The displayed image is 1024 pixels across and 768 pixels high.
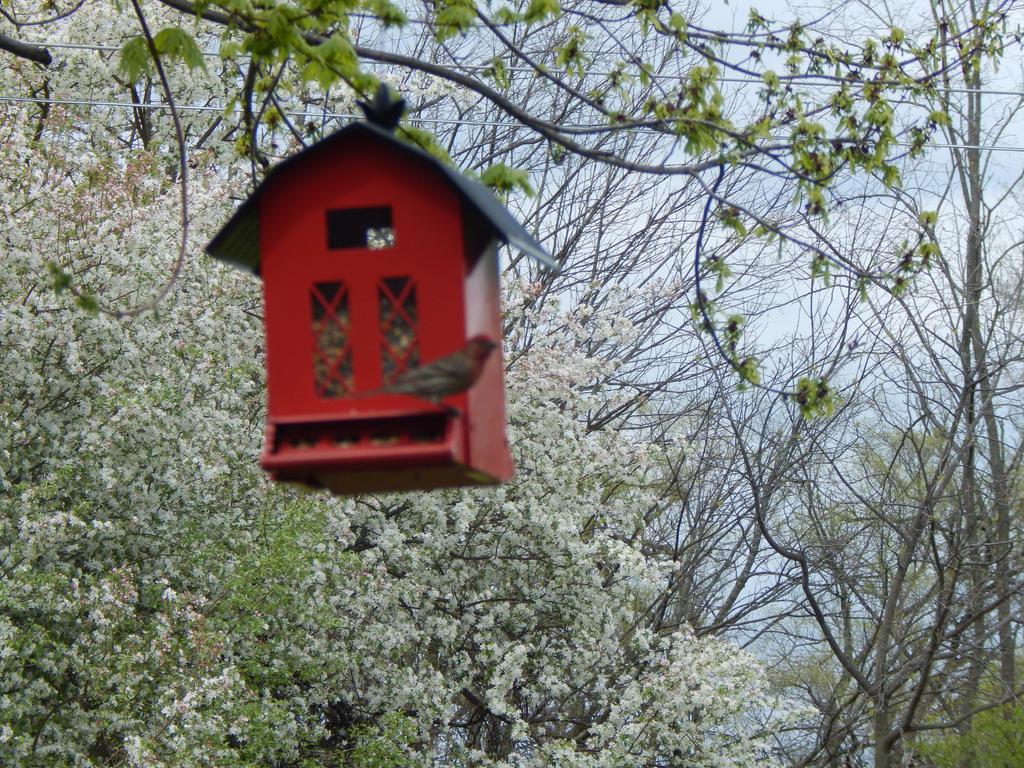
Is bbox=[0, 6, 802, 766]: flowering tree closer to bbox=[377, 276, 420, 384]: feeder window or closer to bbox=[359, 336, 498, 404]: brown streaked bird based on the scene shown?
bbox=[377, 276, 420, 384]: feeder window

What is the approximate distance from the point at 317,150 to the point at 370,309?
14.7 inches

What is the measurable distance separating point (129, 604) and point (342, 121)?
5486 millimetres

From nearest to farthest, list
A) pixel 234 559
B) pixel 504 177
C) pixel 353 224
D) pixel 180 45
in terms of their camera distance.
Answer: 1. pixel 353 224
2. pixel 180 45
3. pixel 504 177
4. pixel 234 559

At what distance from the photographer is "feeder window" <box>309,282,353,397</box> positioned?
2553 millimetres

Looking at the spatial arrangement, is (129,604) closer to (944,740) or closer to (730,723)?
(730,723)

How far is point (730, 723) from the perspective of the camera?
29.5 ft

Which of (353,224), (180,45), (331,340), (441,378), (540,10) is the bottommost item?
(441,378)

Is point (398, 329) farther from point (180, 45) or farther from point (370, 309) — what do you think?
point (180, 45)

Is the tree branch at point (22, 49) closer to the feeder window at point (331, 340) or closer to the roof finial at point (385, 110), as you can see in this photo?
the roof finial at point (385, 110)

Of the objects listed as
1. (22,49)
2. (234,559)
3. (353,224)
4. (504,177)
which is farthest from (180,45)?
(234,559)

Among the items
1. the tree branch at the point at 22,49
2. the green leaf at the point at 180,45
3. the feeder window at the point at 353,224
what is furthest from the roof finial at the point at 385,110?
the tree branch at the point at 22,49

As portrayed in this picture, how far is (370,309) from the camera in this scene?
2.59m

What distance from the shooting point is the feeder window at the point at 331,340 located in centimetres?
255

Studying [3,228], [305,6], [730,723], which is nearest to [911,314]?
[730,723]
